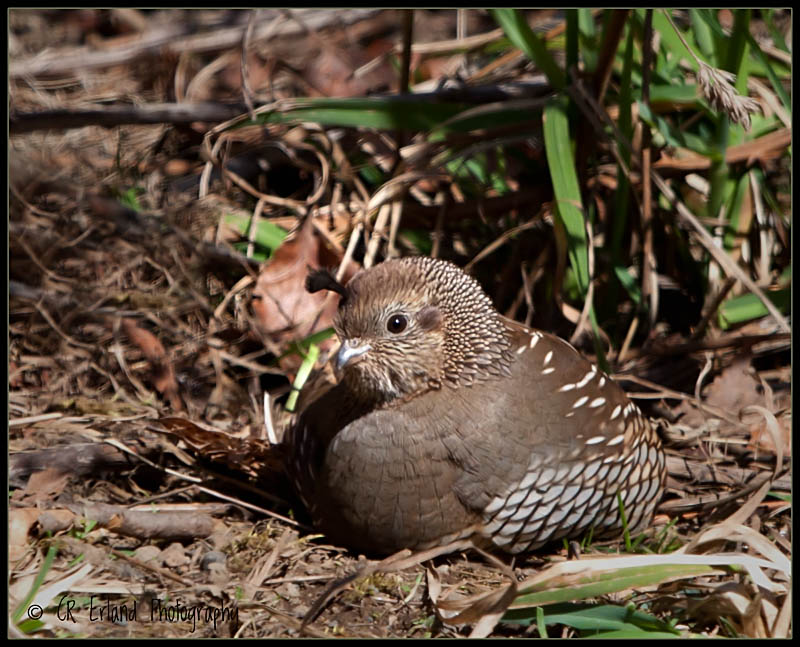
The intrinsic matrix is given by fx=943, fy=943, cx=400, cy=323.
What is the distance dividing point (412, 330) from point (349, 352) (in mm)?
228

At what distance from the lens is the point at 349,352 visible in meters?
2.95

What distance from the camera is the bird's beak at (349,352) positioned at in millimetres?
2924

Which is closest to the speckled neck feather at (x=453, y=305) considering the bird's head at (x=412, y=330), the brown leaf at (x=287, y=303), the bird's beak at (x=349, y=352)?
the bird's head at (x=412, y=330)

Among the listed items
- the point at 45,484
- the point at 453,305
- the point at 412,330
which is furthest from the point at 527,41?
the point at 45,484

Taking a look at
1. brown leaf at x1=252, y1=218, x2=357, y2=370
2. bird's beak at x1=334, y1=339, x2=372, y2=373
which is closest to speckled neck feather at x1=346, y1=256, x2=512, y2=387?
bird's beak at x1=334, y1=339, x2=372, y2=373

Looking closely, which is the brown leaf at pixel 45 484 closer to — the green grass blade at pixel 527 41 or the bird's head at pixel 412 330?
the bird's head at pixel 412 330

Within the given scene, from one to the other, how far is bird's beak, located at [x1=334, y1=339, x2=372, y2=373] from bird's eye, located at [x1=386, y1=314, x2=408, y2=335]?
0.09m

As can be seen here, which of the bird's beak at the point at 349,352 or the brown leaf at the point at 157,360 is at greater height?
the bird's beak at the point at 349,352

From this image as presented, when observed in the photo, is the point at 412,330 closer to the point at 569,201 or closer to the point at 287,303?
the point at 569,201

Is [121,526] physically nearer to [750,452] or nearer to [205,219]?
[205,219]

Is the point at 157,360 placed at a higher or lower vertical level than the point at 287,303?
lower

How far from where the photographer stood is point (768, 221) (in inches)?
170

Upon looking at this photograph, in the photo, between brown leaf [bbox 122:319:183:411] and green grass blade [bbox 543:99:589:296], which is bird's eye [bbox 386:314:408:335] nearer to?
green grass blade [bbox 543:99:589:296]

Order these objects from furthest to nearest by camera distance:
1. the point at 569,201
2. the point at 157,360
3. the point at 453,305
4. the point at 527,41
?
1. the point at 157,360
2. the point at 527,41
3. the point at 569,201
4. the point at 453,305
